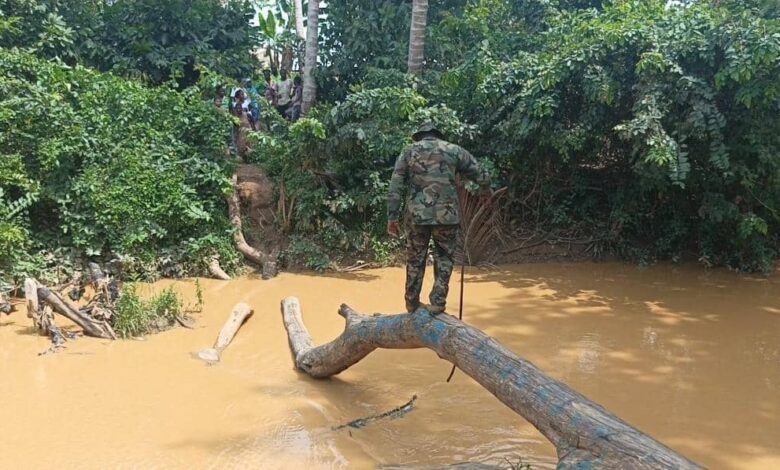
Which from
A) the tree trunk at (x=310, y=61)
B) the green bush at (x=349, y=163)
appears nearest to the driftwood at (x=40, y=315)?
the green bush at (x=349, y=163)

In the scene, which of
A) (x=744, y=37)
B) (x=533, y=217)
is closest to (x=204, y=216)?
(x=533, y=217)

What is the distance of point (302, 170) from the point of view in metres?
10.1

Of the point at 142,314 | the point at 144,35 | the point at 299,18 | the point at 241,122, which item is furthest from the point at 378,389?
the point at 299,18

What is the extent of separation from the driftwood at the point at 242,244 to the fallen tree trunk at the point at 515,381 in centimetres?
310

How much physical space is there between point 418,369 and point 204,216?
4.53m

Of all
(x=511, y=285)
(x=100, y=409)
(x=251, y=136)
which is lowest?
(x=100, y=409)

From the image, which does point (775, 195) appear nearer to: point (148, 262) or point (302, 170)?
point (302, 170)

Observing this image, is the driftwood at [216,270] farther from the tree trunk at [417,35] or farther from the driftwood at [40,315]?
the tree trunk at [417,35]

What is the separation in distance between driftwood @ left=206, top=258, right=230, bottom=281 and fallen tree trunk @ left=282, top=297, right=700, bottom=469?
10.3 feet

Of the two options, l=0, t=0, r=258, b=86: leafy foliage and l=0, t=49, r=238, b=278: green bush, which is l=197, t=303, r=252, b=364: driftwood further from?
Answer: l=0, t=0, r=258, b=86: leafy foliage

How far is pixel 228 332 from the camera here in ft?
22.3

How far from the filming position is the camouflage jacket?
15.8 ft

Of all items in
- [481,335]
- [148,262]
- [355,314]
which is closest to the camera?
[481,335]

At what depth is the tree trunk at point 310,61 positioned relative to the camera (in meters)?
11.6
